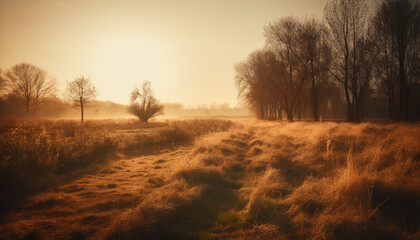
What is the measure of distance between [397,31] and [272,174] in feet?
80.3

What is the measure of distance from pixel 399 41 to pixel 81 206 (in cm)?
2857

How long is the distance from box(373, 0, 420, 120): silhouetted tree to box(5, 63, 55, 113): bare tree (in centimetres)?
5061

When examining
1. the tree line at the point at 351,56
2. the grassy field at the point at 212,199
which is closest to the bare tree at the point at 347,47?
the tree line at the point at 351,56

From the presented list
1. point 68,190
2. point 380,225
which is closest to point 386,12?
point 380,225

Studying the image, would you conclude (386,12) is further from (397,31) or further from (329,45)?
(329,45)

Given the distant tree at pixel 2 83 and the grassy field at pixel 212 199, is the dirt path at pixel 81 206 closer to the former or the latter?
the grassy field at pixel 212 199

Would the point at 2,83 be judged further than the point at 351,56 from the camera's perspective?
Yes

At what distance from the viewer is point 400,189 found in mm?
3434

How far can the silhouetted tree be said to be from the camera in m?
17.6

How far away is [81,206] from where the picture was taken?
3.60 metres

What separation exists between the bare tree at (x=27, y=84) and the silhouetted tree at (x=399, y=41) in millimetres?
50610

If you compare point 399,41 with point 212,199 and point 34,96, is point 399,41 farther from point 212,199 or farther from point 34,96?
point 34,96

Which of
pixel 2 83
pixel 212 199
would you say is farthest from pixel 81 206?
pixel 2 83

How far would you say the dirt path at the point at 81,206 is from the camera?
2.78 m
